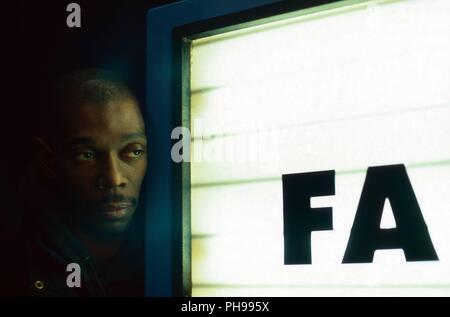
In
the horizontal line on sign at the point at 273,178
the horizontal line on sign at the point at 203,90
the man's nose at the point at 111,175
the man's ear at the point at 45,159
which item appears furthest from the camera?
the man's ear at the point at 45,159

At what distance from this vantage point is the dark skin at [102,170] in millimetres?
2160

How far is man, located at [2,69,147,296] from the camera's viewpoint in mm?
2170

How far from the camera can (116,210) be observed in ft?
7.15

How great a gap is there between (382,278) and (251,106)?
2.40 ft

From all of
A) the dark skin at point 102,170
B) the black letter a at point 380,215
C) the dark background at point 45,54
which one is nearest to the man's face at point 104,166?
the dark skin at point 102,170

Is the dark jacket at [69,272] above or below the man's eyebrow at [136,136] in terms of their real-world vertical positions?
below

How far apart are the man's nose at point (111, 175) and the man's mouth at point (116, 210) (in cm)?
8

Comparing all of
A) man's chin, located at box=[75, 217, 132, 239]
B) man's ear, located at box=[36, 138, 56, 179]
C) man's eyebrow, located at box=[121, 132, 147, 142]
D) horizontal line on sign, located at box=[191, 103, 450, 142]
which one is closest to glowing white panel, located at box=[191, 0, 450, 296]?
horizontal line on sign, located at box=[191, 103, 450, 142]

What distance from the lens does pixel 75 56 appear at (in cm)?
251

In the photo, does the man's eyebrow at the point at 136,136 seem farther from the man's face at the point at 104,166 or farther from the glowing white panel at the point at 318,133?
the glowing white panel at the point at 318,133
